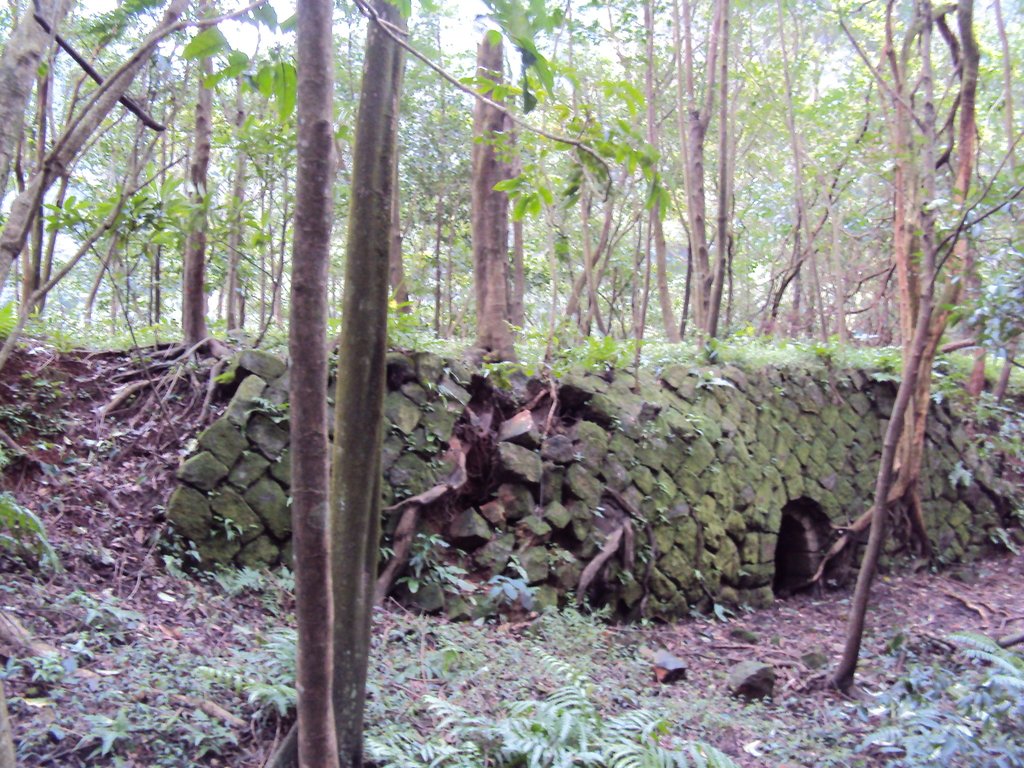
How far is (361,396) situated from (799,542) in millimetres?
6787

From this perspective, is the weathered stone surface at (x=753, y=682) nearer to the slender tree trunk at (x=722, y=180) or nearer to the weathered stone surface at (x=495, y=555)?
the weathered stone surface at (x=495, y=555)

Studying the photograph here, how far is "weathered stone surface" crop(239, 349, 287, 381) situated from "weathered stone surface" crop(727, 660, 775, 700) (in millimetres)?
3761

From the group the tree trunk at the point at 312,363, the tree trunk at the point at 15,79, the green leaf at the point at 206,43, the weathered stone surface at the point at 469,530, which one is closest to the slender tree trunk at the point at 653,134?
the weathered stone surface at the point at 469,530

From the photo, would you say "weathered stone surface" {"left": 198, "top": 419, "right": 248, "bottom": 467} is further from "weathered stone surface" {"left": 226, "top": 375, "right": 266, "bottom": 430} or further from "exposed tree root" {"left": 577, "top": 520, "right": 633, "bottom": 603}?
"exposed tree root" {"left": 577, "top": 520, "right": 633, "bottom": 603}

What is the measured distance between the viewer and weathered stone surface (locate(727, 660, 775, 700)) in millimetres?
4996

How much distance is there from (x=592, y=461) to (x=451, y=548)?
62.9 inches

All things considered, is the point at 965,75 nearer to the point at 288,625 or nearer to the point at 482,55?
the point at 482,55

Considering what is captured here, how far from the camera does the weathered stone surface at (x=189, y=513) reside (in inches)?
178

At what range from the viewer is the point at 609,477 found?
6.58m

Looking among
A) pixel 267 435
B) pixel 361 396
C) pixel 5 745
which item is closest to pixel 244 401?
pixel 267 435

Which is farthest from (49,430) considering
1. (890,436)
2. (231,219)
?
(890,436)

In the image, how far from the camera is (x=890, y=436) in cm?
485

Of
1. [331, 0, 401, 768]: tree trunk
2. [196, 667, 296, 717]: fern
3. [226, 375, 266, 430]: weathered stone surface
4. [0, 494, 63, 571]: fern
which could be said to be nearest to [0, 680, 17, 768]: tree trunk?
[331, 0, 401, 768]: tree trunk

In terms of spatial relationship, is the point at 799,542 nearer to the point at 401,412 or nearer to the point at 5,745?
the point at 401,412
